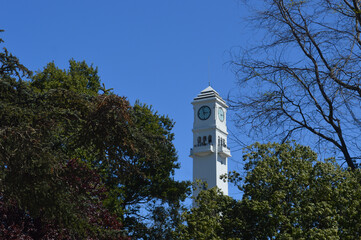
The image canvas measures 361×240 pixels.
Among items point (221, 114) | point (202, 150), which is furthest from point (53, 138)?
point (221, 114)

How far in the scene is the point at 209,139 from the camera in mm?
78062

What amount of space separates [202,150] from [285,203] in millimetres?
61464

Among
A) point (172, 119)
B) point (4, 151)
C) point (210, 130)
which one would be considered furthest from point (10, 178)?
point (210, 130)

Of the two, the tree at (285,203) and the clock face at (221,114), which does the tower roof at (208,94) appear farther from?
the tree at (285,203)

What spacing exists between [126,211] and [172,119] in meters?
5.98

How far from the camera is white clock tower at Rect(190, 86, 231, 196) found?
2933 inches

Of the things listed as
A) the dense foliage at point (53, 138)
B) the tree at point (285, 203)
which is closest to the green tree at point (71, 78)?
the tree at point (285, 203)

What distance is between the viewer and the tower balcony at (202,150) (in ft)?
249

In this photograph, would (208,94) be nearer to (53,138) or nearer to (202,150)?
(202,150)

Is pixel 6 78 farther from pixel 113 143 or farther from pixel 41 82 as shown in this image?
pixel 41 82

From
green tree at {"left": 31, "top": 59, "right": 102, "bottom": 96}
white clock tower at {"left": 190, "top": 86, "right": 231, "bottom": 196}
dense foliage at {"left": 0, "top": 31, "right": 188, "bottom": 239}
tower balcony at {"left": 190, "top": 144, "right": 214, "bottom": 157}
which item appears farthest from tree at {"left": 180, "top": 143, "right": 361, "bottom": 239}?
tower balcony at {"left": 190, "top": 144, "right": 214, "bottom": 157}

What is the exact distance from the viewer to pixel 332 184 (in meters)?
15.4

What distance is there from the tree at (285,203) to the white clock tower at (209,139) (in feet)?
185

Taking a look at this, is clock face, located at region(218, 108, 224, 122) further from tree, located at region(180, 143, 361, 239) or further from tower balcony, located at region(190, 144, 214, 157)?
tree, located at region(180, 143, 361, 239)
